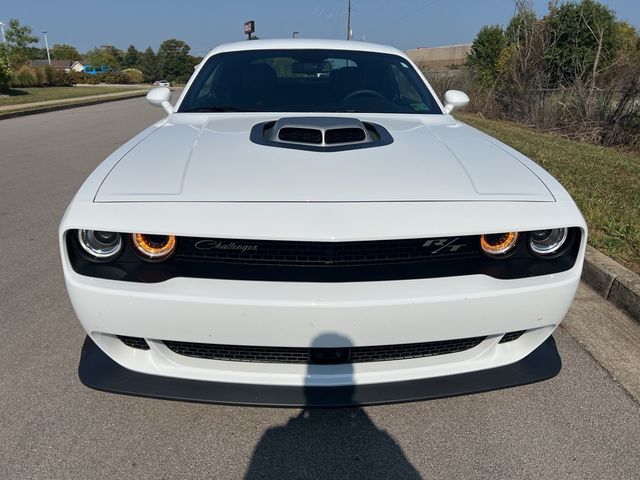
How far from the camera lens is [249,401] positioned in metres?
1.70

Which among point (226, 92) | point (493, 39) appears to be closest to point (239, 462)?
point (226, 92)

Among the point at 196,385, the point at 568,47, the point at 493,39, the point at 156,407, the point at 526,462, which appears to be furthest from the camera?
the point at 493,39

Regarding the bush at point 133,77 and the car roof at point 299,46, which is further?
the bush at point 133,77

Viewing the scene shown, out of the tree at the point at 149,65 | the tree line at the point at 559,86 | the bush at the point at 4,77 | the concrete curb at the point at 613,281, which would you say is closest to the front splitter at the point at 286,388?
the concrete curb at the point at 613,281

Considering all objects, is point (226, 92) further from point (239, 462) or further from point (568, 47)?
point (568, 47)

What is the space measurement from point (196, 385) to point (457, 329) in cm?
95

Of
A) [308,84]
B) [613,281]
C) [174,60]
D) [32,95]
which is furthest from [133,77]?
[613,281]

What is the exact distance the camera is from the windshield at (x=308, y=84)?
309cm

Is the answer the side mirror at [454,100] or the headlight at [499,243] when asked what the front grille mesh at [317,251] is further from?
the side mirror at [454,100]

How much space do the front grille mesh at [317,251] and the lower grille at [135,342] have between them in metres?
0.37

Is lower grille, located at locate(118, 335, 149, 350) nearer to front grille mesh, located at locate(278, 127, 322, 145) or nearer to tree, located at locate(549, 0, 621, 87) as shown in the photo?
front grille mesh, located at locate(278, 127, 322, 145)

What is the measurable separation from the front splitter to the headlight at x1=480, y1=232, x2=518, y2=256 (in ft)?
1.52

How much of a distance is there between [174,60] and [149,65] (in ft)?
42.7

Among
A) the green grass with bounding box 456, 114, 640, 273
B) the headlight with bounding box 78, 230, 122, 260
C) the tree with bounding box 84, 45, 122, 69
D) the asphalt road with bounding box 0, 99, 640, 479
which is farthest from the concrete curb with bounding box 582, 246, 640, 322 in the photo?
the tree with bounding box 84, 45, 122, 69
